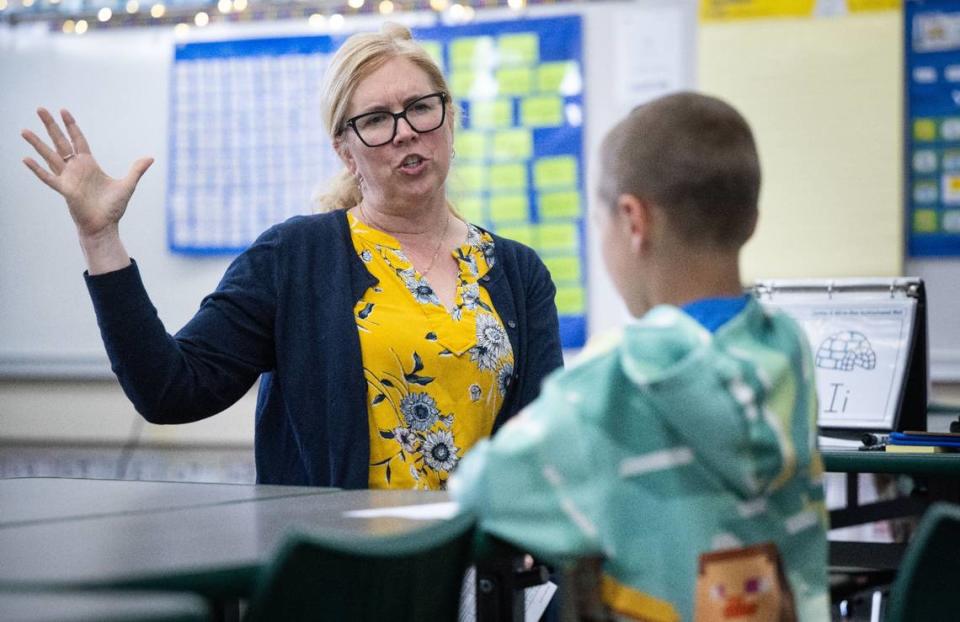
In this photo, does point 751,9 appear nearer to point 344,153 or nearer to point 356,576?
point 344,153

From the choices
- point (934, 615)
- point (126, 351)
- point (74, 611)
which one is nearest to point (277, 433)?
point (126, 351)

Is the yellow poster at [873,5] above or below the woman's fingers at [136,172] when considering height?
above

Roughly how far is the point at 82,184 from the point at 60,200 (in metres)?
2.84

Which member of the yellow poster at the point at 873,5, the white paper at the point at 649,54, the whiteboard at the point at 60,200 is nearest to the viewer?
the yellow poster at the point at 873,5

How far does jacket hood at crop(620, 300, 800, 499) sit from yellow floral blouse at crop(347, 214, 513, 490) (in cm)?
88

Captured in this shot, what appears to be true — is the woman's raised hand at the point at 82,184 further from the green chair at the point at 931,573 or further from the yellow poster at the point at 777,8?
the yellow poster at the point at 777,8

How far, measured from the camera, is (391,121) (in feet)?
6.84

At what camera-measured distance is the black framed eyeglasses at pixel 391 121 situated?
208 cm

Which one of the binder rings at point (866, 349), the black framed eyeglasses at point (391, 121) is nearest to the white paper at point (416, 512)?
the black framed eyeglasses at point (391, 121)

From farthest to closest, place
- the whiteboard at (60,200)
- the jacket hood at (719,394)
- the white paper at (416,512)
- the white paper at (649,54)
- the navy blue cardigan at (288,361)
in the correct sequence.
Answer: the whiteboard at (60,200)
the white paper at (649,54)
the navy blue cardigan at (288,361)
the white paper at (416,512)
the jacket hood at (719,394)

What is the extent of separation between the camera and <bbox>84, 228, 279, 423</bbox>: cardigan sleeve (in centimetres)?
174

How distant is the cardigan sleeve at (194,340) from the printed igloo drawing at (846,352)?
116 cm

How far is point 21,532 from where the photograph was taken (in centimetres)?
129

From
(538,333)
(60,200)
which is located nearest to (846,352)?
(538,333)
